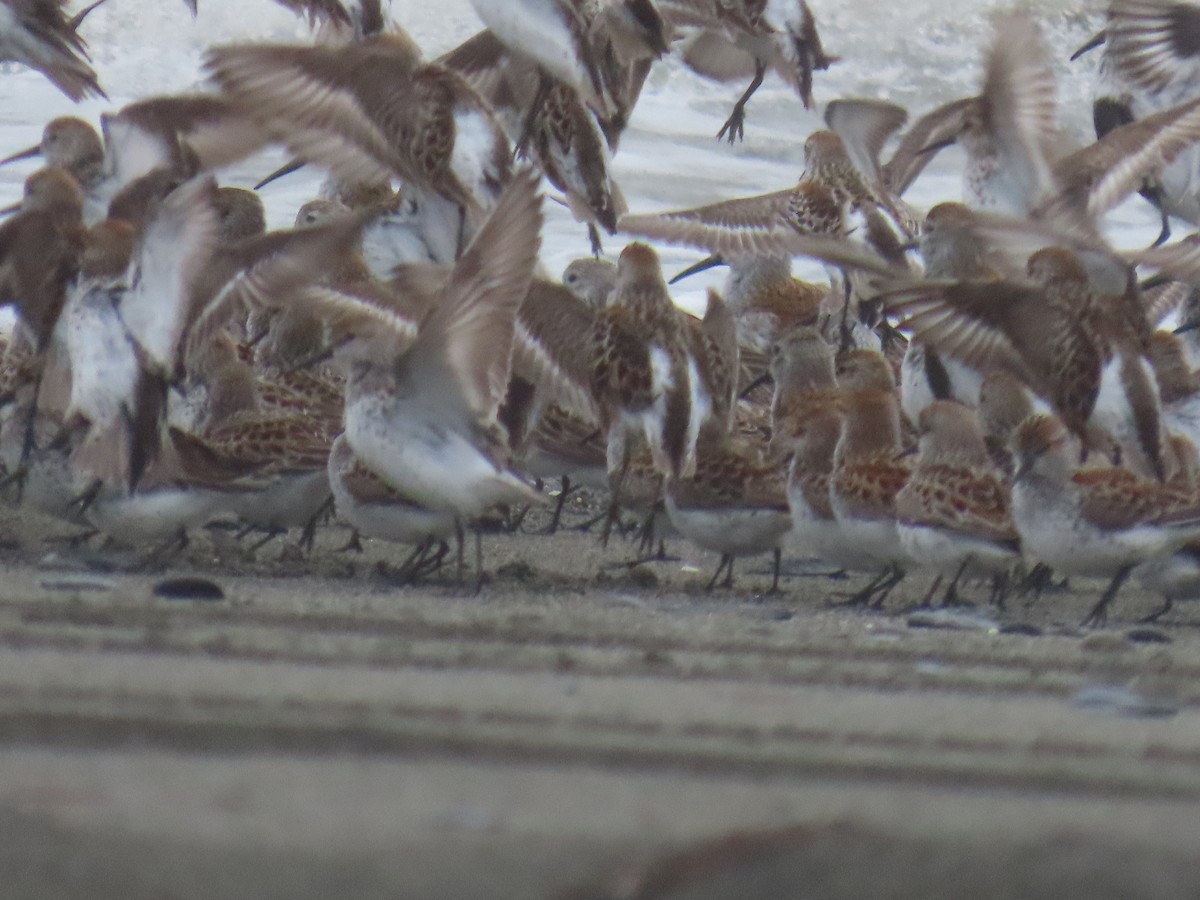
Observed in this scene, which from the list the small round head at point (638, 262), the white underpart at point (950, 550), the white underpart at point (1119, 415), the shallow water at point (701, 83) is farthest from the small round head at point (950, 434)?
the shallow water at point (701, 83)

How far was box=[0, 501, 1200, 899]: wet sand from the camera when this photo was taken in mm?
2488

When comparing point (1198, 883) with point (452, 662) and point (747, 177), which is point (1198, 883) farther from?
point (747, 177)

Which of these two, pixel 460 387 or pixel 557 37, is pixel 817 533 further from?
pixel 557 37

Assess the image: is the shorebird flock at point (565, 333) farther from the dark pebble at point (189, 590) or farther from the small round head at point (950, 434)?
the dark pebble at point (189, 590)

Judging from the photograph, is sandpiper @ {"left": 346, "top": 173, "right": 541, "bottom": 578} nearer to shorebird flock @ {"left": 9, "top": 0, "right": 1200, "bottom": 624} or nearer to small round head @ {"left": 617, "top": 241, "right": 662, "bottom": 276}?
shorebird flock @ {"left": 9, "top": 0, "right": 1200, "bottom": 624}

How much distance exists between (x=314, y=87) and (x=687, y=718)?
151 inches

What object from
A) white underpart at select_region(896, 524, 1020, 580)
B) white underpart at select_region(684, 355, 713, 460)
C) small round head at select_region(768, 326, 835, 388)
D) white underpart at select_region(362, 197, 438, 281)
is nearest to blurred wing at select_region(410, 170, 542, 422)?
white underpart at select_region(684, 355, 713, 460)

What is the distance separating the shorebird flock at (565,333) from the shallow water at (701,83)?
174 inches

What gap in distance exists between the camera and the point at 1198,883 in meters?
2.54

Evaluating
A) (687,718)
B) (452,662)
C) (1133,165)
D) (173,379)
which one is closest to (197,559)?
(173,379)

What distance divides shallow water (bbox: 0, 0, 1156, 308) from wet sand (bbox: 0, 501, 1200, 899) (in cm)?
846

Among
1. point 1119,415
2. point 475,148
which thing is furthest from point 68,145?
point 1119,415

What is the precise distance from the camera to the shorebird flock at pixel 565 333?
547 centimetres

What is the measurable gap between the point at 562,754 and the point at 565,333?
10.9ft
